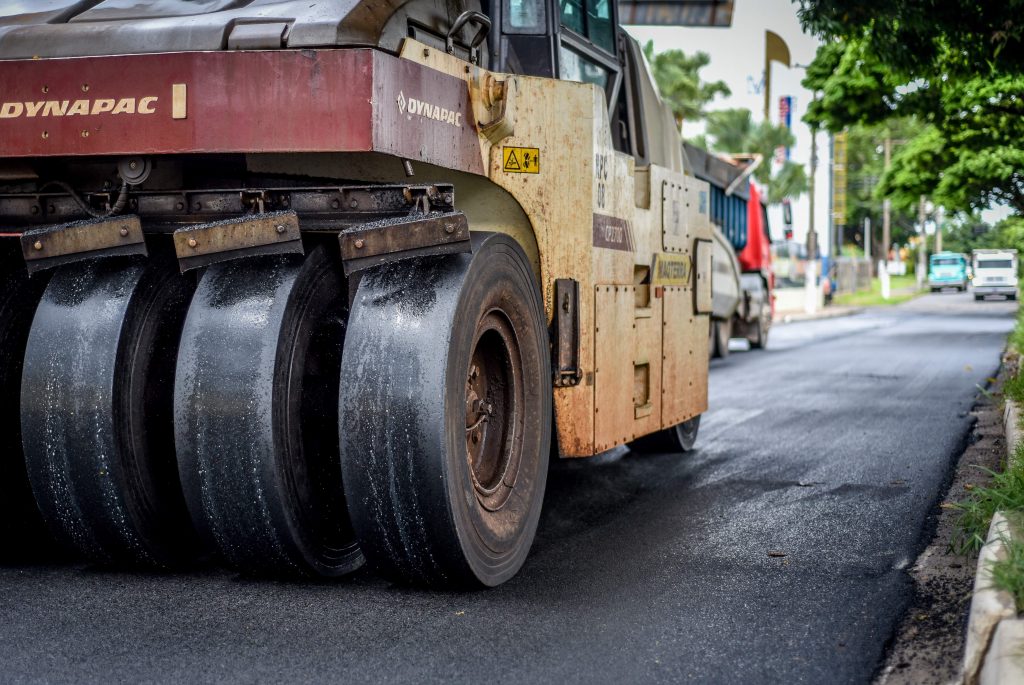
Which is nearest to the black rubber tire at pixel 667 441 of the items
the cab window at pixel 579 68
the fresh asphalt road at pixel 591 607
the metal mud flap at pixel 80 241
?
the fresh asphalt road at pixel 591 607

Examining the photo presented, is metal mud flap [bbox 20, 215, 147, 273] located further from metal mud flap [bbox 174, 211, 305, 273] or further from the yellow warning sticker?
the yellow warning sticker

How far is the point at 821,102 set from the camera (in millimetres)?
24625

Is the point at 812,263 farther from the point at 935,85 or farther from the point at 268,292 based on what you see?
the point at 268,292

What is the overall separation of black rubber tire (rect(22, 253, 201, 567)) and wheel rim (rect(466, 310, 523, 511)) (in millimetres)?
1136

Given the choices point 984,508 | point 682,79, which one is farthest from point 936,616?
point 682,79

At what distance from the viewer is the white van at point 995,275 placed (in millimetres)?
55438

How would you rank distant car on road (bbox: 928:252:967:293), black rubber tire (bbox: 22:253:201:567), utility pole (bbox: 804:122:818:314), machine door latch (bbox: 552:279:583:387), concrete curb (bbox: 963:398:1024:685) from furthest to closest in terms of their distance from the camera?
distant car on road (bbox: 928:252:967:293)
utility pole (bbox: 804:122:818:314)
machine door latch (bbox: 552:279:583:387)
black rubber tire (bbox: 22:253:201:567)
concrete curb (bbox: 963:398:1024:685)

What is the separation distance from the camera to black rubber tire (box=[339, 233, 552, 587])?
4.15m

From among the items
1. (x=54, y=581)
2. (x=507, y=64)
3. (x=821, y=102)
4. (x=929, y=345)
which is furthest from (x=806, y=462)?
(x=821, y=102)

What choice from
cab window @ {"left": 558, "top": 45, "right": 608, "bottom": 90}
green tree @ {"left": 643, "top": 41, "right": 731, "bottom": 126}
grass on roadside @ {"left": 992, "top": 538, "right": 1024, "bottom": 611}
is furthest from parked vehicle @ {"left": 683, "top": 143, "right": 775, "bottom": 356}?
green tree @ {"left": 643, "top": 41, "right": 731, "bottom": 126}

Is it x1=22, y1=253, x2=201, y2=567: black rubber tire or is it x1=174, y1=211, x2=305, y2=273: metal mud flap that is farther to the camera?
x1=22, y1=253, x2=201, y2=567: black rubber tire

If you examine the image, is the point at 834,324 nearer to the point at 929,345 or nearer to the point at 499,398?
the point at 929,345

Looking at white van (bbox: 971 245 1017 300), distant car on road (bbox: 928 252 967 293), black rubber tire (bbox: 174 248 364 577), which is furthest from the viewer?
distant car on road (bbox: 928 252 967 293)

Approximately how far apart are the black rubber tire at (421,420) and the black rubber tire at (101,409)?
79cm
